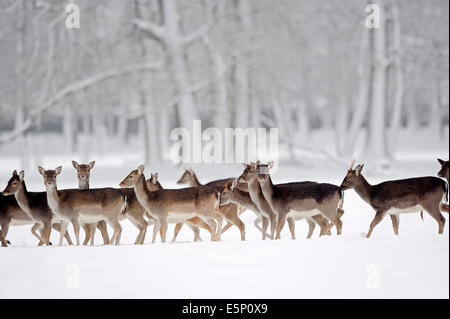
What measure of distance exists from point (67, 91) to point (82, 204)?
1232 cm

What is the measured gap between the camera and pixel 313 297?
246 inches

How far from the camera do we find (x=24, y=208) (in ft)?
28.5

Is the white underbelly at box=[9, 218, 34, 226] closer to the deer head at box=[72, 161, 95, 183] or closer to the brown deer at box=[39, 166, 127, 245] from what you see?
the brown deer at box=[39, 166, 127, 245]

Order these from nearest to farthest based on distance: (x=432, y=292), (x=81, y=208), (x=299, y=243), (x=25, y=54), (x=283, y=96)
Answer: (x=432, y=292) < (x=299, y=243) < (x=81, y=208) < (x=25, y=54) < (x=283, y=96)

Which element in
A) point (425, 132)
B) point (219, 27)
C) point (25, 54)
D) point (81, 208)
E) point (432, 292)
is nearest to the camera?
point (432, 292)

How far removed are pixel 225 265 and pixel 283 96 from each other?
25.2 meters

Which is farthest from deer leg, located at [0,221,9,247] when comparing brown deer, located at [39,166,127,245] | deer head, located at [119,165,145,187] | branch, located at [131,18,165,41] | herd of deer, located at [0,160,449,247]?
branch, located at [131,18,165,41]

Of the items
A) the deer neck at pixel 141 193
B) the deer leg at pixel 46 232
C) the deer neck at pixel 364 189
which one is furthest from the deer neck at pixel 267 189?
the deer leg at pixel 46 232

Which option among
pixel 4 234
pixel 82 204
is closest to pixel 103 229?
pixel 82 204

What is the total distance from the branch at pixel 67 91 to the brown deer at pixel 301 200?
1275cm

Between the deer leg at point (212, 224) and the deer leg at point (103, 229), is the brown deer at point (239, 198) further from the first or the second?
the deer leg at point (103, 229)

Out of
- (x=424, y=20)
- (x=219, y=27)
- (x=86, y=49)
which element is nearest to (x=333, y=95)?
(x=424, y=20)

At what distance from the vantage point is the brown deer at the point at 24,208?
857cm
